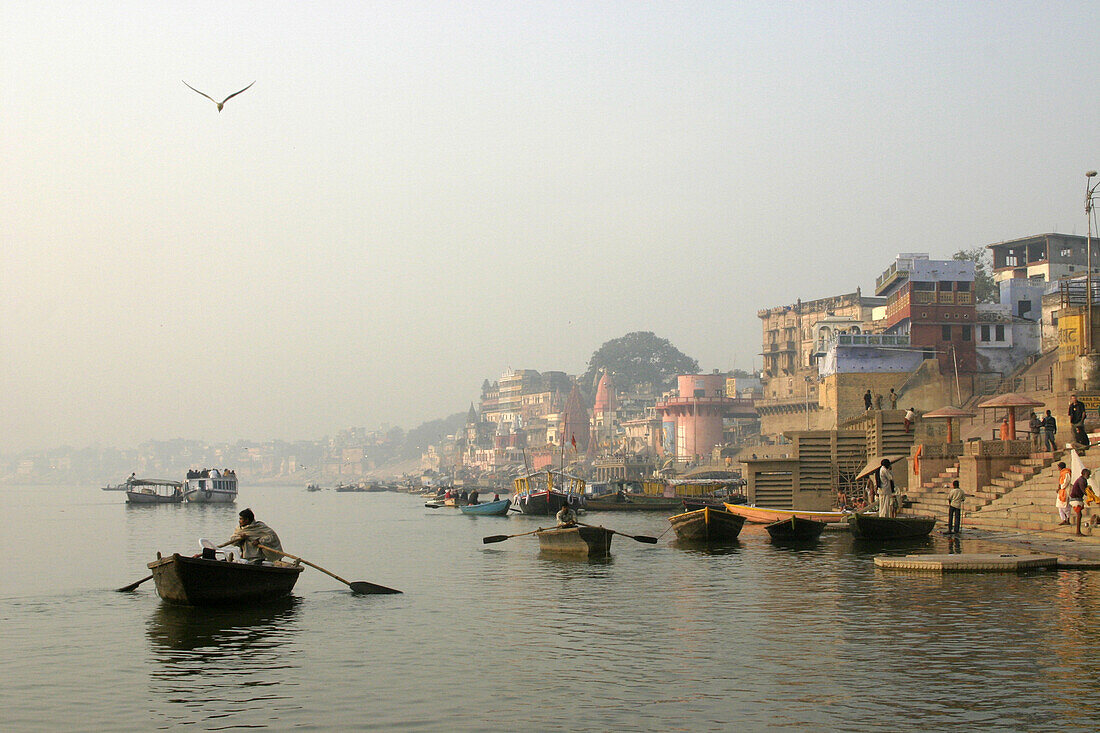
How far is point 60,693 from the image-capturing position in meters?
12.7

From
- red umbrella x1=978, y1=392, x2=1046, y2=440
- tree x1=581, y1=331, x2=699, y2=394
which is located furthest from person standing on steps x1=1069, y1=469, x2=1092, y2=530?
tree x1=581, y1=331, x2=699, y2=394

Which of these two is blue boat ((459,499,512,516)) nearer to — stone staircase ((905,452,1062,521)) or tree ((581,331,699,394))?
stone staircase ((905,452,1062,521))

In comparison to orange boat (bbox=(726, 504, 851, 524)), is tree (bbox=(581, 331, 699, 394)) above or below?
above

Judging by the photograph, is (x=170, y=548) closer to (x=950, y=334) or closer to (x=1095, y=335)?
(x=1095, y=335)

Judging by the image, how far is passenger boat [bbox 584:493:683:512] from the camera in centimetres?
6347

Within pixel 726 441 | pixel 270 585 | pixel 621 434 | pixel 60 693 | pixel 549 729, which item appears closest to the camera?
pixel 549 729

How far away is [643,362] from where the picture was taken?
16362 cm

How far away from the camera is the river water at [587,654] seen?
1084cm

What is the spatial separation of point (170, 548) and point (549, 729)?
32.9 metres

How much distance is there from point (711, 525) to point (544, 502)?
2858cm

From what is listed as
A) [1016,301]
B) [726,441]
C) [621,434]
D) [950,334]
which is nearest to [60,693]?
[950,334]

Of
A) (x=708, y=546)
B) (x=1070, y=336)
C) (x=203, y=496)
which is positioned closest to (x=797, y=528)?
(x=708, y=546)

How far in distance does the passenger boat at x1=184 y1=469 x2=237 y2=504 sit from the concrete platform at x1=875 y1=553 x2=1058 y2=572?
2966 inches

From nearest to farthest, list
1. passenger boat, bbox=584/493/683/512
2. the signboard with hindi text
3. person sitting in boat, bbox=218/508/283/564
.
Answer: person sitting in boat, bbox=218/508/283/564 → the signboard with hindi text → passenger boat, bbox=584/493/683/512
